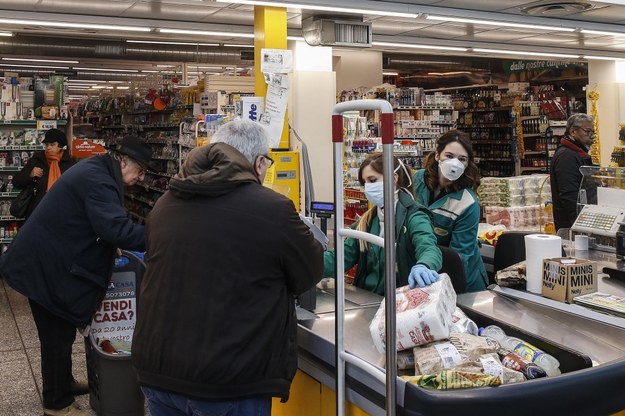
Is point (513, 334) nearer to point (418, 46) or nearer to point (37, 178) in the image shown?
point (37, 178)

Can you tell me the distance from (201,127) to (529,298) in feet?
18.8

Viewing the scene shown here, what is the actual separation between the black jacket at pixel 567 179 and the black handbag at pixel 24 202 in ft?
17.2

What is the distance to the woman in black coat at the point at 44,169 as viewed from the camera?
23.7ft

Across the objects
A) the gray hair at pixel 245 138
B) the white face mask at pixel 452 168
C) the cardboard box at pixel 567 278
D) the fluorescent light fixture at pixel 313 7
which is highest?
the fluorescent light fixture at pixel 313 7

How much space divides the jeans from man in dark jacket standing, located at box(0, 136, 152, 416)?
170cm

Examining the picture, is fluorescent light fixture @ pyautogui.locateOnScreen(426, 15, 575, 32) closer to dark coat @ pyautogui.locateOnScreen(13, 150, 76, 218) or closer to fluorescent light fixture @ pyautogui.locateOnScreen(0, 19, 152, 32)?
fluorescent light fixture @ pyautogui.locateOnScreen(0, 19, 152, 32)

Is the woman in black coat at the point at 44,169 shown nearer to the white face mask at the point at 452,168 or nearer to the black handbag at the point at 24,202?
the black handbag at the point at 24,202

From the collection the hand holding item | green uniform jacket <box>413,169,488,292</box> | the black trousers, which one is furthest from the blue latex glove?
Answer: the hand holding item

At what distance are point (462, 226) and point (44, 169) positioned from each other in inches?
199

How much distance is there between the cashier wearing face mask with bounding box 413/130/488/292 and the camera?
150 inches

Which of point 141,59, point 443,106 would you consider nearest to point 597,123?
point 443,106

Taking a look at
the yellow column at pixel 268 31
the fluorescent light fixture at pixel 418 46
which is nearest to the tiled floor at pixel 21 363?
the yellow column at pixel 268 31

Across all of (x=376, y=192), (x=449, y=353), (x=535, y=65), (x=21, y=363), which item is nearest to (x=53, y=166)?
(x=21, y=363)

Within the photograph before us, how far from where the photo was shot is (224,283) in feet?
6.95
